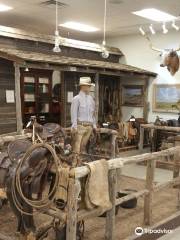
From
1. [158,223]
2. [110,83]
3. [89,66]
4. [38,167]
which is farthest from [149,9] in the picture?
[38,167]

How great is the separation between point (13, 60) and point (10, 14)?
2.42 m

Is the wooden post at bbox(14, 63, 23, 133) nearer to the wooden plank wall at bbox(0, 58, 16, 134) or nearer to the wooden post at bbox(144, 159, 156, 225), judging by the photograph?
the wooden plank wall at bbox(0, 58, 16, 134)

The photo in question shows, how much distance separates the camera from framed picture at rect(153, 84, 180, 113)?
32.0 feet

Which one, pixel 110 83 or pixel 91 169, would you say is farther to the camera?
pixel 110 83

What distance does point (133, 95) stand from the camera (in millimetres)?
10922

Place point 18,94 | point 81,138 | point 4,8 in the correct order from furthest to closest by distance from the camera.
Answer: point 4,8
point 18,94
point 81,138

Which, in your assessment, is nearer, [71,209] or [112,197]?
[71,209]

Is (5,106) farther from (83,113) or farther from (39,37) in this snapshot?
(39,37)

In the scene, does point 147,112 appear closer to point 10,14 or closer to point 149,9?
point 149,9

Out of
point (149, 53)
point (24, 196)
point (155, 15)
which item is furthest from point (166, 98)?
point (24, 196)

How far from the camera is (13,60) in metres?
6.29

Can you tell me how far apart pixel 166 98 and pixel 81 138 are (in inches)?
211

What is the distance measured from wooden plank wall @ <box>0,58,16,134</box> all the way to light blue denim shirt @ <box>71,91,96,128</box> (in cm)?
176

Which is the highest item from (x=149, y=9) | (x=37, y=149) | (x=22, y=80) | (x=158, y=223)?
(x=149, y=9)
